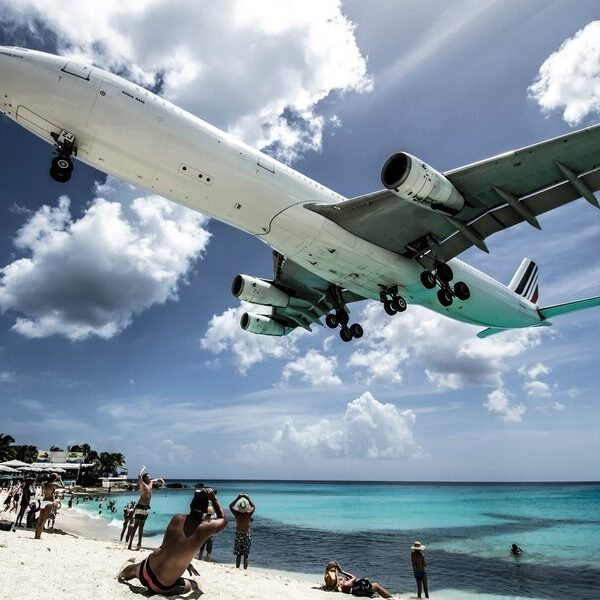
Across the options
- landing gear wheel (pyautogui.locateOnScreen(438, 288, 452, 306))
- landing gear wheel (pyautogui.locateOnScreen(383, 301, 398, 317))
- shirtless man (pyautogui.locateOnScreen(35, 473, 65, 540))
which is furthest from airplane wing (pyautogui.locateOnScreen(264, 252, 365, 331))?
shirtless man (pyautogui.locateOnScreen(35, 473, 65, 540))

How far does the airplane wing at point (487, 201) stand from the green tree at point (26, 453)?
123 meters

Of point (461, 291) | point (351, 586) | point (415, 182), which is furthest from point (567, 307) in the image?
point (351, 586)

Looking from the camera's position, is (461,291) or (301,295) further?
(301,295)

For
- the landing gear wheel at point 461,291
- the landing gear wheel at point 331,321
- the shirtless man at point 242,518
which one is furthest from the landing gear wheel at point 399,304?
the shirtless man at point 242,518

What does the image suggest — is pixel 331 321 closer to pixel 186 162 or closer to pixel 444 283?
pixel 444 283

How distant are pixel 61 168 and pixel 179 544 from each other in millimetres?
11879

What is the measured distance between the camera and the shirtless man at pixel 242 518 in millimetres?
11109

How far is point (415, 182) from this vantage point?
15.6 m

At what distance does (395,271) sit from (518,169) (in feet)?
20.9

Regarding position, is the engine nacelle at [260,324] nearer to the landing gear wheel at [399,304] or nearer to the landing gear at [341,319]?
the landing gear at [341,319]

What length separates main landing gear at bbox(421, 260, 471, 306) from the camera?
64.7 feet

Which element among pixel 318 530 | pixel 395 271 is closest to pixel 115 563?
pixel 395 271

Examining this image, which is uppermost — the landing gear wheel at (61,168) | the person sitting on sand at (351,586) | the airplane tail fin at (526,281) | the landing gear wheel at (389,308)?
the airplane tail fin at (526,281)

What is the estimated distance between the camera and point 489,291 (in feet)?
79.5
